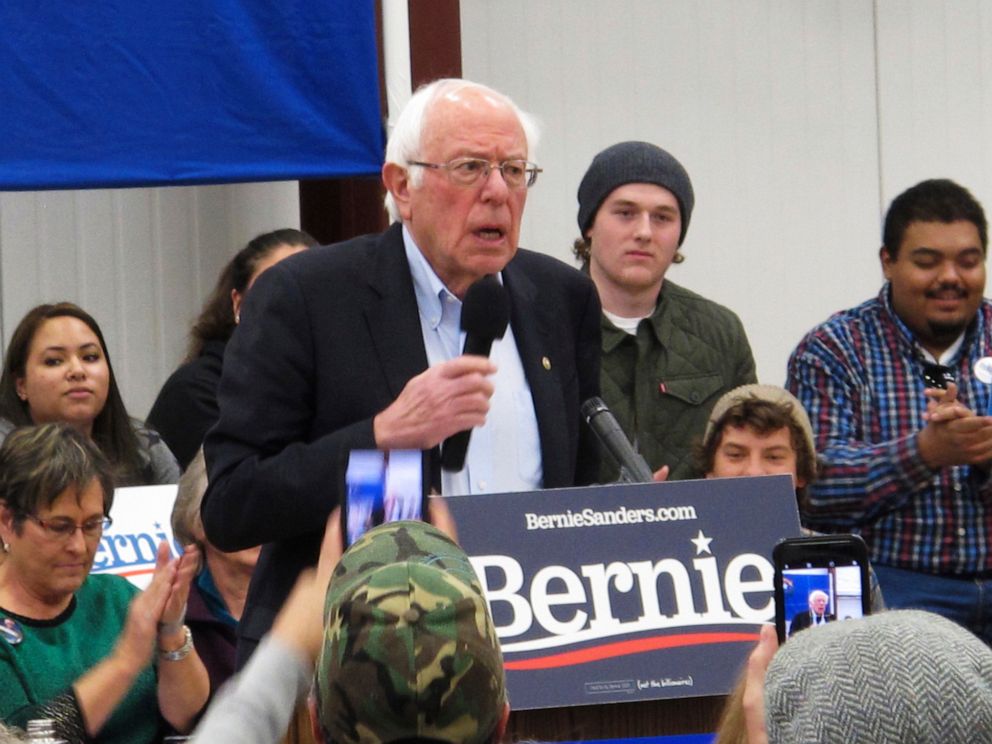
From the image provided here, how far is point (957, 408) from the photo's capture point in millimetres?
4230

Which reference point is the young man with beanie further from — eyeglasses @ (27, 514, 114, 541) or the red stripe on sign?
the red stripe on sign

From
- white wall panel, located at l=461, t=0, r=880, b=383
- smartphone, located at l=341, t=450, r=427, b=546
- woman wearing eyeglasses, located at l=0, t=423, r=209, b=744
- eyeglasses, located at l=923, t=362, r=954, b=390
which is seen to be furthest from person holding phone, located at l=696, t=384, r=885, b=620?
white wall panel, located at l=461, t=0, r=880, b=383

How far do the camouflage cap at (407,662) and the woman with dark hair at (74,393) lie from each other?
3.50m

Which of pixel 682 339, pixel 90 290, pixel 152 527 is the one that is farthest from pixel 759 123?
pixel 152 527

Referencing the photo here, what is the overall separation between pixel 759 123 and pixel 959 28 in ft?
3.14

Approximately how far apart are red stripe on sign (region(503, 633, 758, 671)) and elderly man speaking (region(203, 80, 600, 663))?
33cm

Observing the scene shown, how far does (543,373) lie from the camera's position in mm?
2893

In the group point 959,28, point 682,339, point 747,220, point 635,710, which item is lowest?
point 635,710

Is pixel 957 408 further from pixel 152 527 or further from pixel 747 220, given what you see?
pixel 747 220

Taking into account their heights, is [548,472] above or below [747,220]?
below

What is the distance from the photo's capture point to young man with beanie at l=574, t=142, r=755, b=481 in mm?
4371

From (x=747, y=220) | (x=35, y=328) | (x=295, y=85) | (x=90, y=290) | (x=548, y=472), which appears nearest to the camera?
(x=548, y=472)

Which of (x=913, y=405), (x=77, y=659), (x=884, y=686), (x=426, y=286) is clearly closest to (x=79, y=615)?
(x=77, y=659)

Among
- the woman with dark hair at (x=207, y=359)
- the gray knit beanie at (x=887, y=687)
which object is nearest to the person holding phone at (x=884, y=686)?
the gray knit beanie at (x=887, y=687)
